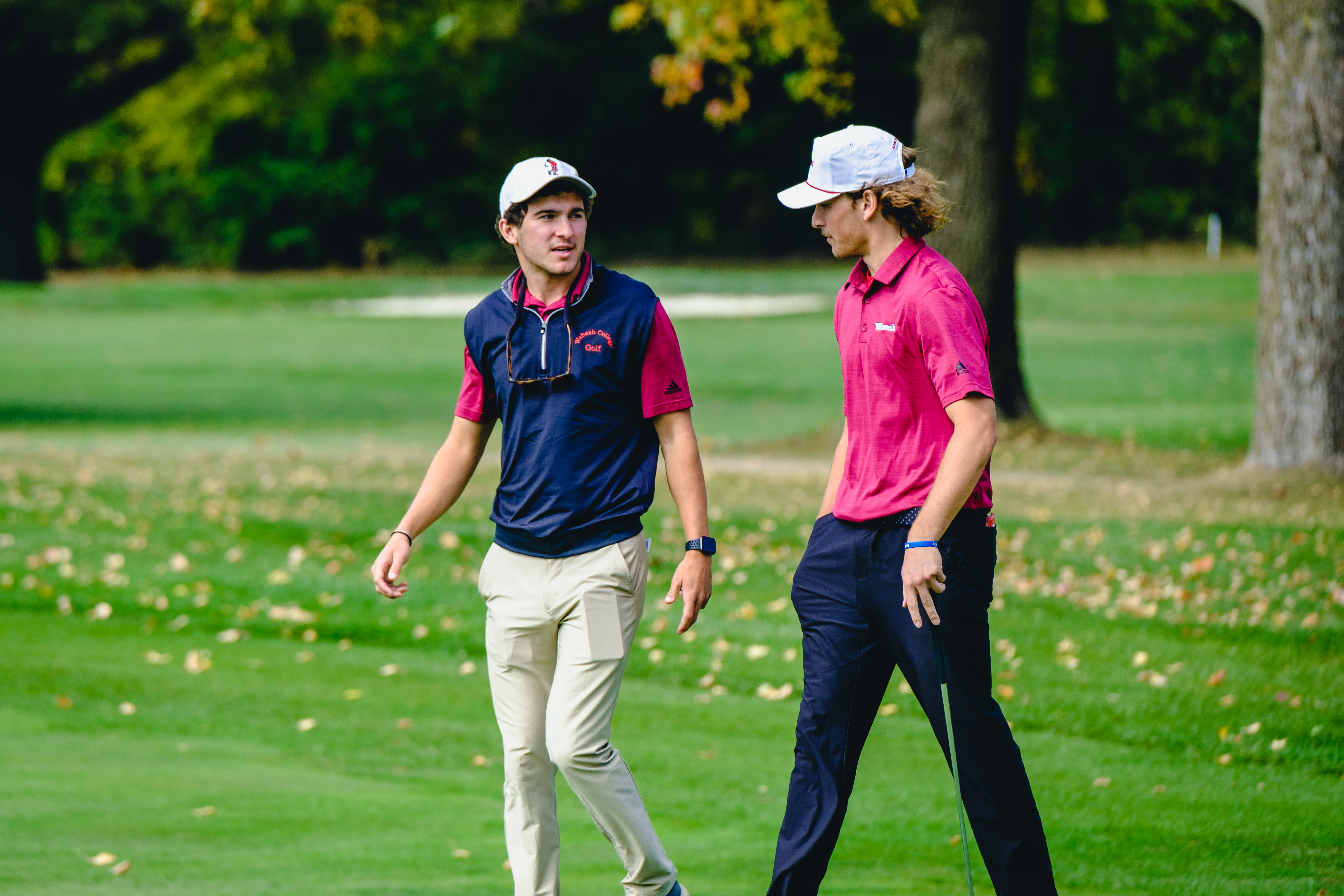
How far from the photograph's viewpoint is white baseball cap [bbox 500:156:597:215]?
14.2 feet

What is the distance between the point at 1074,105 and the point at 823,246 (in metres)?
8.44

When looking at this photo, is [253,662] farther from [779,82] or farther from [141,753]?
[779,82]

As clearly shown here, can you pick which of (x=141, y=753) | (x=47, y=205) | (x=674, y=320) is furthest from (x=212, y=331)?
(x=141, y=753)

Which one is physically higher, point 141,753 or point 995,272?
point 995,272

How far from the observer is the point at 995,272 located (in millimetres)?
16078

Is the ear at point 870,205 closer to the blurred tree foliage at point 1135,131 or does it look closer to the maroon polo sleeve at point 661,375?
the maroon polo sleeve at point 661,375

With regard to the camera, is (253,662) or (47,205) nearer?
(253,662)

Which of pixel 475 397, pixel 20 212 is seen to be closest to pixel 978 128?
pixel 475 397

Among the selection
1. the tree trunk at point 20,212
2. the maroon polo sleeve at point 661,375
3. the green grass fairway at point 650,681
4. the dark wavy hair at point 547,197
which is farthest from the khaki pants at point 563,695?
the tree trunk at point 20,212

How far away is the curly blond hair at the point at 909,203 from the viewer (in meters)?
4.20

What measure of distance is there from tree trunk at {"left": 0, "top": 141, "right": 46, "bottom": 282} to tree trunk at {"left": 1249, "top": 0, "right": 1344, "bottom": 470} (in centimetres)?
3670

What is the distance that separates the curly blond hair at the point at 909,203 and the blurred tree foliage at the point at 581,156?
1569 inches

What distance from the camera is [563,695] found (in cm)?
432

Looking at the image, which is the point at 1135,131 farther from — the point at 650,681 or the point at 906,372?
the point at 906,372
